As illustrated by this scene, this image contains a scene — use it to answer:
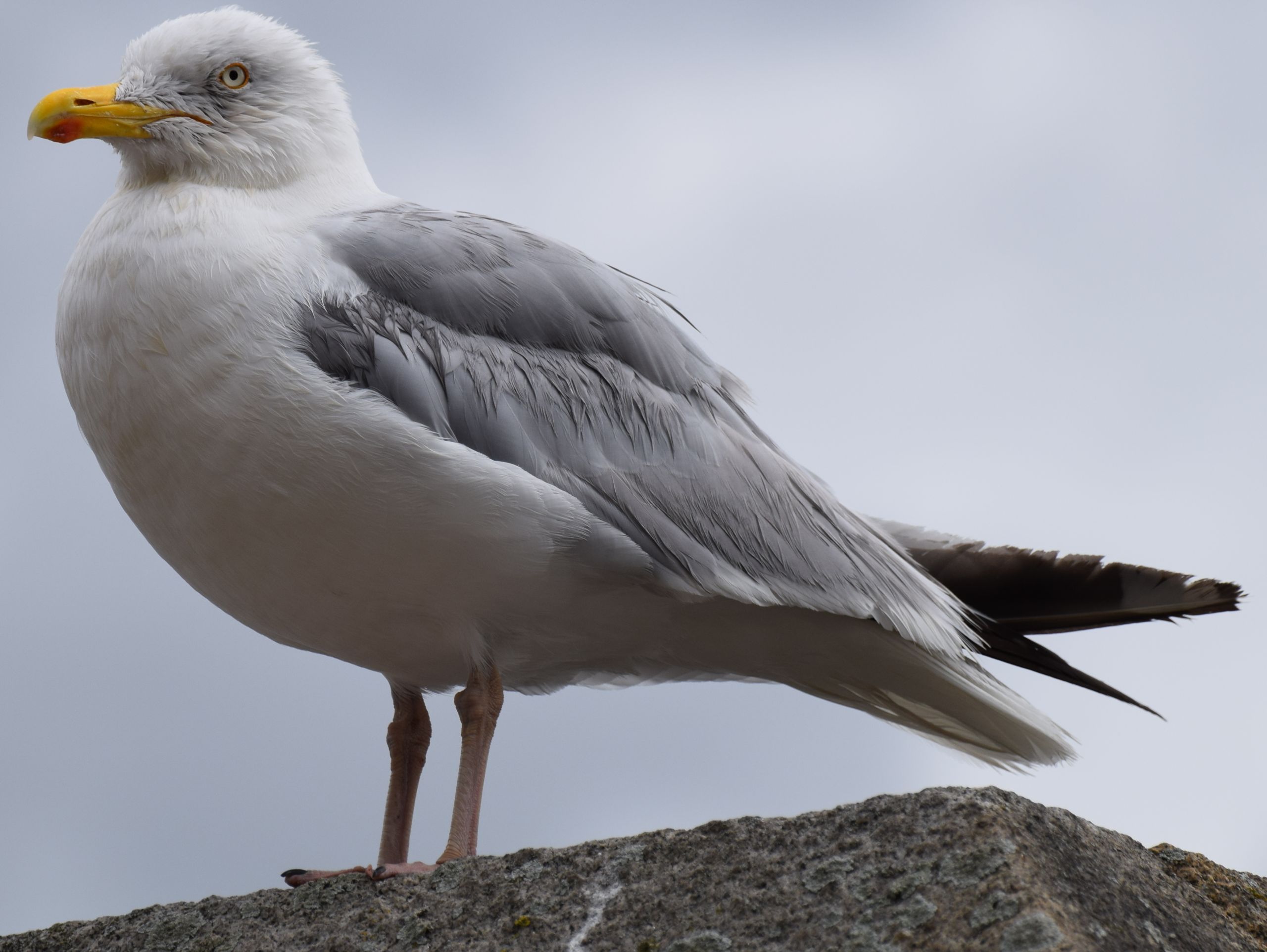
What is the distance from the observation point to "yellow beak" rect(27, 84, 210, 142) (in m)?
4.37

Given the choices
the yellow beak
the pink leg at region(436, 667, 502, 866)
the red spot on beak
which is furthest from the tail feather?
the red spot on beak

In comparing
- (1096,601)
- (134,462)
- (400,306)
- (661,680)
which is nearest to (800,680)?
(661,680)

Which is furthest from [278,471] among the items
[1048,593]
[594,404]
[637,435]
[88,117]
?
[1048,593]

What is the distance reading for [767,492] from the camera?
14.2ft

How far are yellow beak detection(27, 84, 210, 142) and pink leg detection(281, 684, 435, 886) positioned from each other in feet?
6.74

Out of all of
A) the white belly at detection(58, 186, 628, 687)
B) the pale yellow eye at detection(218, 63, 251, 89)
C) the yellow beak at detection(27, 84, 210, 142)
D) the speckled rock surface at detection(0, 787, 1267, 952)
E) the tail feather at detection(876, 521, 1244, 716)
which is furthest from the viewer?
the pale yellow eye at detection(218, 63, 251, 89)

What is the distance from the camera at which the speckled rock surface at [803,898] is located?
2604 mm

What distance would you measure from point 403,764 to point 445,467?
137 cm

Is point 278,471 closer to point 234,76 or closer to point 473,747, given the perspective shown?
point 473,747

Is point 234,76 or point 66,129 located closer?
point 66,129

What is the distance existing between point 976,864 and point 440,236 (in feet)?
8.22

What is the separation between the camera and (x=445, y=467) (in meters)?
3.67

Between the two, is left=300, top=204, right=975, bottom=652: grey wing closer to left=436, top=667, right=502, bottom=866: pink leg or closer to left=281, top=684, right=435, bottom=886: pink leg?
left=436, top=667, right=502, bottom=866: pink leg

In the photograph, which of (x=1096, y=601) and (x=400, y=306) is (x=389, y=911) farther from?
(x=1096, y=601)
